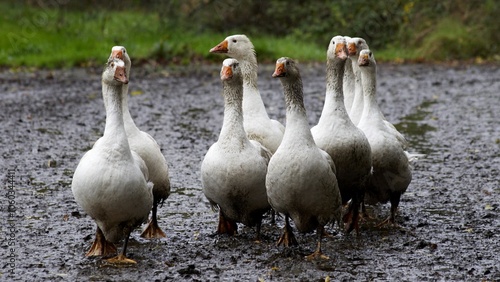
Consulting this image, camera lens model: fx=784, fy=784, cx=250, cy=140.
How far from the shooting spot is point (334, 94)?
7.52m

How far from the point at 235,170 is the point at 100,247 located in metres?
1.36

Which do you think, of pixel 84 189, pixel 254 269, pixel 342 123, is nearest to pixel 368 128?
pixel 342 123

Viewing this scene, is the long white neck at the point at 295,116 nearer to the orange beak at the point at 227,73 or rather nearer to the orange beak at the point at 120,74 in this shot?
the orange beak at the point at 227,73

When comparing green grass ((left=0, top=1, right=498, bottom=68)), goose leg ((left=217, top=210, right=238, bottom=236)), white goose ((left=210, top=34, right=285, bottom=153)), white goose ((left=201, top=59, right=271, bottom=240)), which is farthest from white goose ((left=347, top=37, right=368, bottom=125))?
green grass ((left=0, top=1, right=498, bottom=68))

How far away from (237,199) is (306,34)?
17640 mm

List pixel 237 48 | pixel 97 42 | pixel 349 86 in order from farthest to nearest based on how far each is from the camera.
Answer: pixel 97 42, pixel 349 86, pixel 237 48

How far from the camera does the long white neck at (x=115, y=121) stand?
6.61m

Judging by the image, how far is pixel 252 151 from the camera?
721 centimetres

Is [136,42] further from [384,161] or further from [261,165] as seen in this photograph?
[261,165]

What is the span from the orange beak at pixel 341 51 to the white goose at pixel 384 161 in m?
0.86

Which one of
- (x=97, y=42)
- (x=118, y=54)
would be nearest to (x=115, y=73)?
(x=118, y=54)

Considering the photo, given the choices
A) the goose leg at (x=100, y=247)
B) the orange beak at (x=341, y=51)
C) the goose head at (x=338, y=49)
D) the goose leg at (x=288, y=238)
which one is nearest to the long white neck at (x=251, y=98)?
the goose head at (x=338, y=49)

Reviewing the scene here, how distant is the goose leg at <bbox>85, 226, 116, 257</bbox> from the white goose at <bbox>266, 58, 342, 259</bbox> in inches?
57.6

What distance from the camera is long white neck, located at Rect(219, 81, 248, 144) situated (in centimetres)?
721
